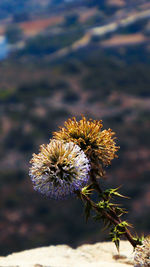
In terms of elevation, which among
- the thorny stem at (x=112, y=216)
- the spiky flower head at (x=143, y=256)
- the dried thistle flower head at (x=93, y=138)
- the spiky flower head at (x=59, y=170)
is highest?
the dried thistle flower head at (x=93, y=138)

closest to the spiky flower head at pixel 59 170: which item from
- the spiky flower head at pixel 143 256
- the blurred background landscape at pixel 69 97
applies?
the spiky flower head at pixel 143 256

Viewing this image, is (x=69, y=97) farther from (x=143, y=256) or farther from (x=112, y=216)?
(x=143, y=256)

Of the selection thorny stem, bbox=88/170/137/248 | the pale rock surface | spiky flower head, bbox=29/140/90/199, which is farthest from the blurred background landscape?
spiky flower head, bbox=29/140/90/199

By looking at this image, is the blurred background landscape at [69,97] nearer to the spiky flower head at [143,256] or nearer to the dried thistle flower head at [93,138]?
→ the dried thistle flower head at [93,138]

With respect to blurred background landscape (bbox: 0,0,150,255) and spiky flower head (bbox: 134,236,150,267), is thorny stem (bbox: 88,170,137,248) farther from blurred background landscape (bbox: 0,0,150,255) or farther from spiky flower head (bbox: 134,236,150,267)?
blurred background landscape (bbox: 0,0,150,255)

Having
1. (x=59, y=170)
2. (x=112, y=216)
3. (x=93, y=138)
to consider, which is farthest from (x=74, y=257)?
(x=59, y=170)
